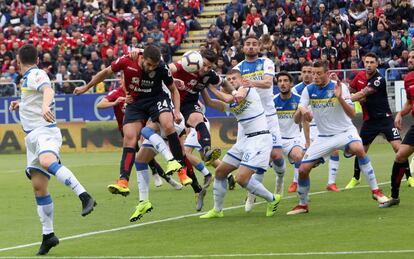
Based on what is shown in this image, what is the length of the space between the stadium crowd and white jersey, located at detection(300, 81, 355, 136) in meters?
13.2

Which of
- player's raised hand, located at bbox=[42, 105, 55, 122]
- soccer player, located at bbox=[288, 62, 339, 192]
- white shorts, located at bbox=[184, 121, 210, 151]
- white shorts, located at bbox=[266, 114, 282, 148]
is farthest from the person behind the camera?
white shorts, located at bbox=[184, 121, 210, 151]

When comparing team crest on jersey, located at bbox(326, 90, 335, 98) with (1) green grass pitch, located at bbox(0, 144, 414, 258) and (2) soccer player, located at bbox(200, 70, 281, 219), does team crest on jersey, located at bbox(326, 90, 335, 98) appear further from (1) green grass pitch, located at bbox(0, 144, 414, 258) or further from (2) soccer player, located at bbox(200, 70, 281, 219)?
(1) green grass pitch, located at bbox(0, 144, 414, 258)

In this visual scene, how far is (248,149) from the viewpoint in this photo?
13953 millimetres

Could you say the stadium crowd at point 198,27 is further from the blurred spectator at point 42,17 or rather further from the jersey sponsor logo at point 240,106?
the jersey sponsor logo at point 240,106

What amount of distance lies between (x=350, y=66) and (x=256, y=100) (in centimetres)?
1825

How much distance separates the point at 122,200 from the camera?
17.3 meters

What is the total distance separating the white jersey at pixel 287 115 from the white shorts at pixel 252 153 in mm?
3639

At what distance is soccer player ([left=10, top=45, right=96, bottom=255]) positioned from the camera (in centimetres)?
1155

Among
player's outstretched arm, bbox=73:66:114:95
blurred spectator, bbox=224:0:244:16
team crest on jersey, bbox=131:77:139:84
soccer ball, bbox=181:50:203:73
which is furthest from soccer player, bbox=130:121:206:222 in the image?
blurred spectator, bbox=224:0:244:16

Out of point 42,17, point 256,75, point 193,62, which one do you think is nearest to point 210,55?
point 193,62

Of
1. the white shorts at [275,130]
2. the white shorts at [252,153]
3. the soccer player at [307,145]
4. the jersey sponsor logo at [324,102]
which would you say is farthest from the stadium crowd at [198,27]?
the white shorts at [252,153]

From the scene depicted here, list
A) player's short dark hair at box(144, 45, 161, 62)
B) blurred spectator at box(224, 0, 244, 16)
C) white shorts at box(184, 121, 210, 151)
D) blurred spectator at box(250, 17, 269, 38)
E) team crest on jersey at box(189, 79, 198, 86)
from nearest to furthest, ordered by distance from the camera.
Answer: player's short dark hair at box(144, 45, 161, 62)
team crest on jersey at box(189, 79, 198, 86)
white shorts at box(184, 121, 210, 151)
blurred spectator at box(250, 17, 269, 38)
blurred spectator at box(224, 0, 244, 16)

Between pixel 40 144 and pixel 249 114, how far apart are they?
137 inches

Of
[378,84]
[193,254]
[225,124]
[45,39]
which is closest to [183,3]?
[45,39]
